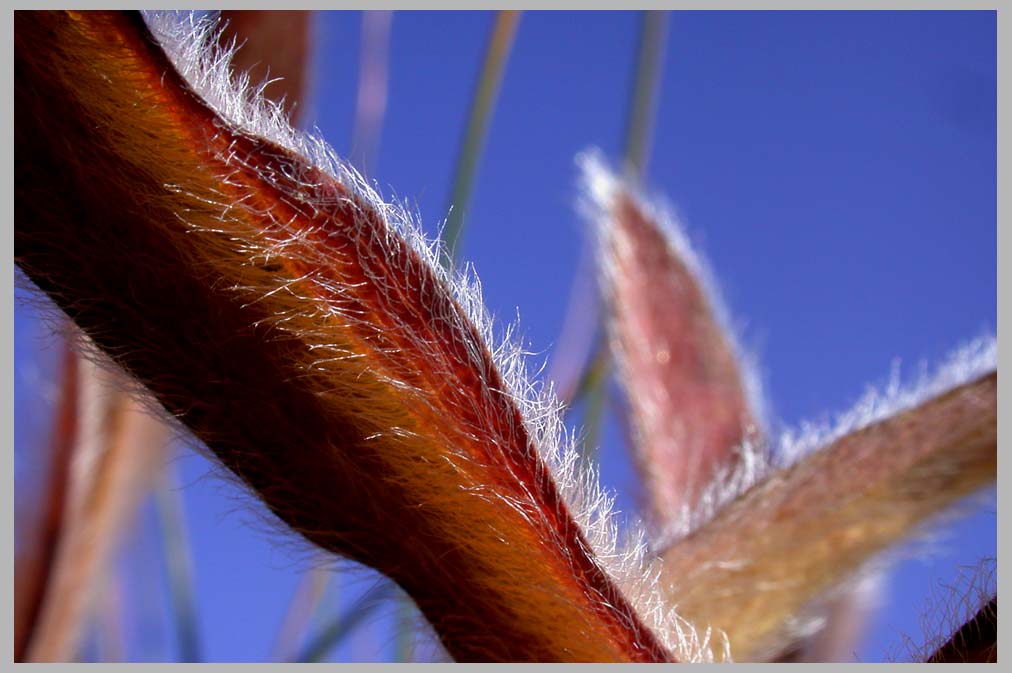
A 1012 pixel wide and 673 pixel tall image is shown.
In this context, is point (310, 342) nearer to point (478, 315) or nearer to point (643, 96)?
point (478, 315)

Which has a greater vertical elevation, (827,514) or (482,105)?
(482,105)

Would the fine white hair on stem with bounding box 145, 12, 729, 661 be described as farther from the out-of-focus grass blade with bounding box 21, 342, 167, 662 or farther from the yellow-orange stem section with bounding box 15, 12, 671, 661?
the out-of-focus grass blade with bounding box 21, 342, 167, 662

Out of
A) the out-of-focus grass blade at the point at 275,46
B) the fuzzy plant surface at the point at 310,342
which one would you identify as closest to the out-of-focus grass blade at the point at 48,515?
the out-of-focus grass blade at the point at 275,46

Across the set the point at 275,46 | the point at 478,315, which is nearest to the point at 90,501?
the point at 275,46

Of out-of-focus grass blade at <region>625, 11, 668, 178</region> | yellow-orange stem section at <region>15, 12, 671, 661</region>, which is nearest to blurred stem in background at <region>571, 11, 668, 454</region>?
out-of-focus grass blade at <region>625, 11, 668, 178</region>

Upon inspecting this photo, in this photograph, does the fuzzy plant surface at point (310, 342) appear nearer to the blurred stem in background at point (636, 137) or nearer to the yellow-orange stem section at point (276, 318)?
the yellow-orange stem section at point (276, 318)

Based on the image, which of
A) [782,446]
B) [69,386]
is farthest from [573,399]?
[69,386]
